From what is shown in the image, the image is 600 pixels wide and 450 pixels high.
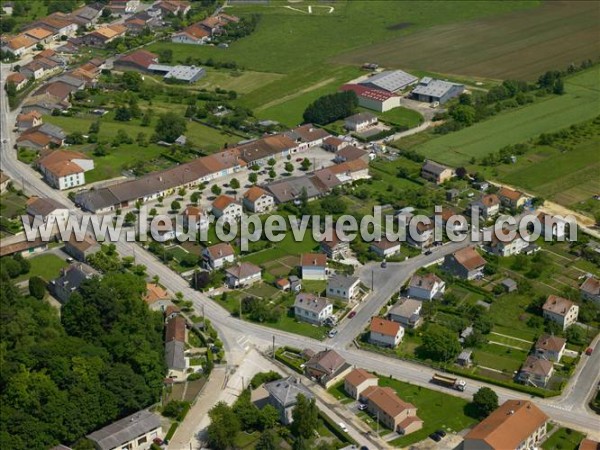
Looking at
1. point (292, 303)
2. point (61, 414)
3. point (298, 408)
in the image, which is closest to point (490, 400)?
point (298, 408)

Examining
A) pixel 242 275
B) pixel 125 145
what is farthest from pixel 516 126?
pixel 242 275

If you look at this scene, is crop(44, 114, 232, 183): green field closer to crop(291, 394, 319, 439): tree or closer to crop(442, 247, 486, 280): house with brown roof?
crop(442, 247, 486, 280): house with brown roof

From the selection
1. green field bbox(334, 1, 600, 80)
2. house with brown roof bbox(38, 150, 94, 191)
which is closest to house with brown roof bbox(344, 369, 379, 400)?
house with brown roof bbox(38, 150, 94, 191)

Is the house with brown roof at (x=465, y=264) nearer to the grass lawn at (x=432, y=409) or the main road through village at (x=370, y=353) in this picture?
the main road through village at (x=370, y=353)

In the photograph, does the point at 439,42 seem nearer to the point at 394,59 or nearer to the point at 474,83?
the point at 394,59

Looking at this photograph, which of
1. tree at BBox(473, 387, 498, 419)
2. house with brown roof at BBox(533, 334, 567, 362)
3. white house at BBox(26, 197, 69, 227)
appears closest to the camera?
tree at BBox(473, 387, 498, 419)

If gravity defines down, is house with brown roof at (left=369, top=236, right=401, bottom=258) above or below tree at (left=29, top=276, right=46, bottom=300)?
below

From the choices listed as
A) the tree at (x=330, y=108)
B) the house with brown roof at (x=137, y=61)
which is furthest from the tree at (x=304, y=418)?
the house with brown roof at (x=137, y=61)
